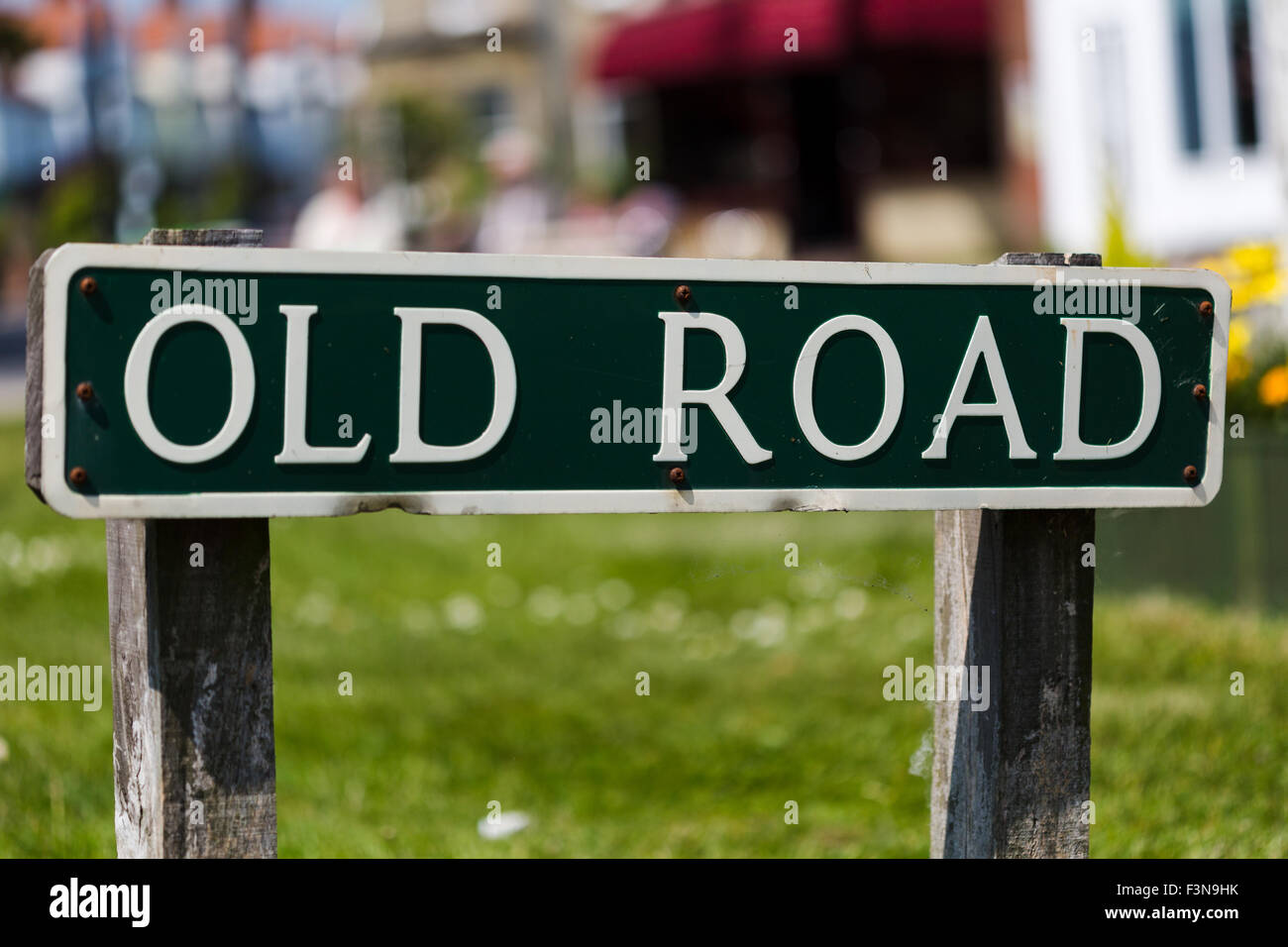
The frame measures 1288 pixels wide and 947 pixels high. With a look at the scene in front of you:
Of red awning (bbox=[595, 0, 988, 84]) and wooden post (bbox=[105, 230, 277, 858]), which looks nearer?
wooden post (bbox=[105, 230, 277, 858])

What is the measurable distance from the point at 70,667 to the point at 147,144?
77.9 feet

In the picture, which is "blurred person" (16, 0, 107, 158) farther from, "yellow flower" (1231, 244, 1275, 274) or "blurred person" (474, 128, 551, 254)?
"yellow flower" (1231, 244, 1275, 274)

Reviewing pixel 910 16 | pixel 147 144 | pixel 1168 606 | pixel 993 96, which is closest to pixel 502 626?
pixel 1168 606

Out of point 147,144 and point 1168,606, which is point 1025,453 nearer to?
point 1168,606

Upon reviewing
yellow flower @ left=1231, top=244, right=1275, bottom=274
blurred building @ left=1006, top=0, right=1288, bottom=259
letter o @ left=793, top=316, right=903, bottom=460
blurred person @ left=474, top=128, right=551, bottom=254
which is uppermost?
blurred person @ left=474, top=128, right=551, bottom=254

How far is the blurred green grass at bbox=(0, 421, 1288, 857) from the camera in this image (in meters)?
3.56

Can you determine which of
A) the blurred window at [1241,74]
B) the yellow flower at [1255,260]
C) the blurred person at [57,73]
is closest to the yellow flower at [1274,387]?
the yellow flower at [1255,260]

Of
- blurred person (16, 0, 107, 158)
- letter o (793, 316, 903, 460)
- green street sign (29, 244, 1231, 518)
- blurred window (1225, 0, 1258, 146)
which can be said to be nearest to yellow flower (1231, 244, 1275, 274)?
green street sign (29, 244, 1231, 518)

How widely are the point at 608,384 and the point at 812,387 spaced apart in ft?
1.00

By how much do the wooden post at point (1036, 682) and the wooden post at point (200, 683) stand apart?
1.09 m

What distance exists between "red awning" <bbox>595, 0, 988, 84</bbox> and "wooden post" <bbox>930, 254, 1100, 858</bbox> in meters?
16.9

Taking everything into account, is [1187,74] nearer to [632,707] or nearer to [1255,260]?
[1255,260]

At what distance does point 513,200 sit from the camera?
23.0 m
